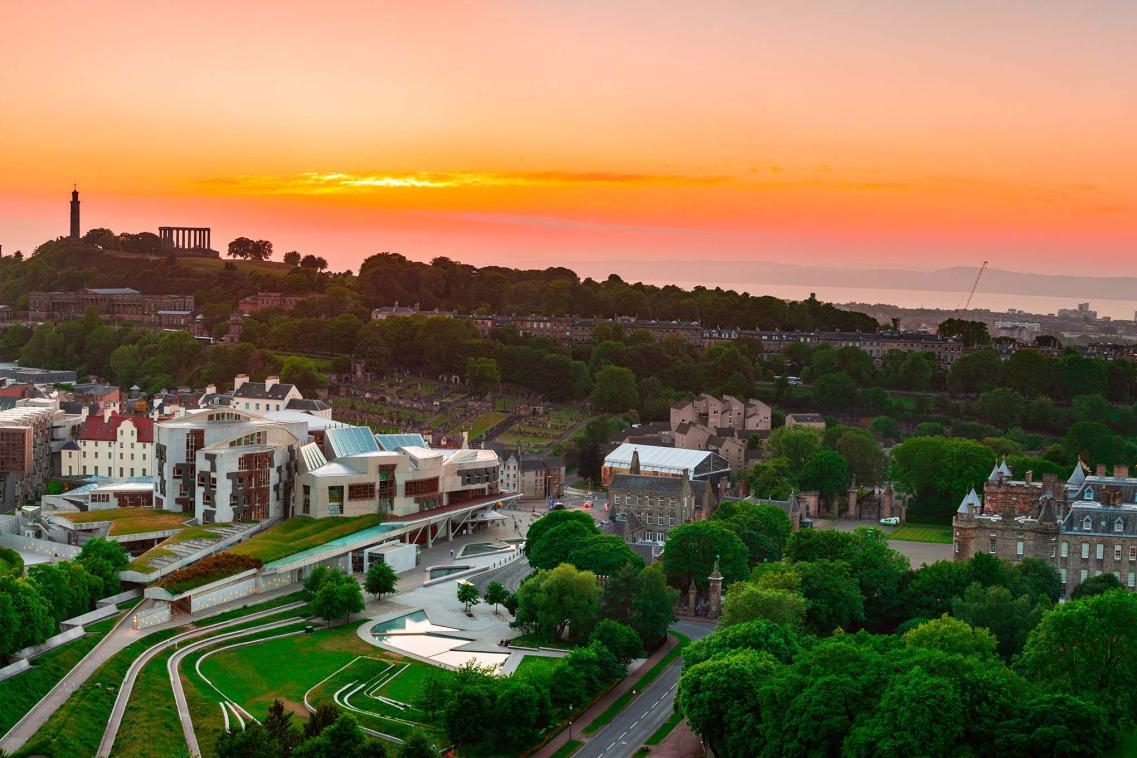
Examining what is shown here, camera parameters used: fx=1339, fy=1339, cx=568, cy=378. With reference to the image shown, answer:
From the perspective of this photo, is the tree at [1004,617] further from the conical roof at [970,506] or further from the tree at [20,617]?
the tree at [20,617]

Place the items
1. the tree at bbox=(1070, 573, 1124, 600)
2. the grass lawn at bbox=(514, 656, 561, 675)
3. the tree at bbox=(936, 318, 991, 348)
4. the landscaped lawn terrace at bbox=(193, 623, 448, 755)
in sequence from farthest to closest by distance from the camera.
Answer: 1. the tree at bbox=(936, 318, 991, 348)
2. the tree at bbox=(1070, 573, 1124, 600)
3. the grass lawn at bbox=(514, 656, 561, 675)
4. the landscaped lawn terrace at bbox=(193, 623, 448, 755)

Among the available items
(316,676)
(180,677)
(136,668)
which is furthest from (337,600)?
(136,668)

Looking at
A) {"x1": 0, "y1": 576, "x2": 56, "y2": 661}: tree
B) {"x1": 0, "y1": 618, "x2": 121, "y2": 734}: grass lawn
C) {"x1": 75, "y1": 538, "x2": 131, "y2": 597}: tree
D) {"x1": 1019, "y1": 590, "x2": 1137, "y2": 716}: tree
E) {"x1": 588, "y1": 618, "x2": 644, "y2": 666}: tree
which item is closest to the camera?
{"x1": 1019, "y1": 590, "x2": 1137, "y2": 716}: tree

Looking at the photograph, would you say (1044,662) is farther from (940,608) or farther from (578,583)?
(578,583)

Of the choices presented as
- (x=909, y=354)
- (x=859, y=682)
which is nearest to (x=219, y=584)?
(x=859, y=682)

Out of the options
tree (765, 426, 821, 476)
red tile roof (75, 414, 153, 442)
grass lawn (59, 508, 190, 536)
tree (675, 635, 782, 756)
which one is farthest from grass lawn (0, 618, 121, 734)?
tree (765, 426, 821, 476)

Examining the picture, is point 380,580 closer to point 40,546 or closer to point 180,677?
point 180,677

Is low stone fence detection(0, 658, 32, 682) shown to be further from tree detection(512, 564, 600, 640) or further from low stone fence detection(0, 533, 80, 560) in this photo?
tree detection(512, 564, 600, 640)
